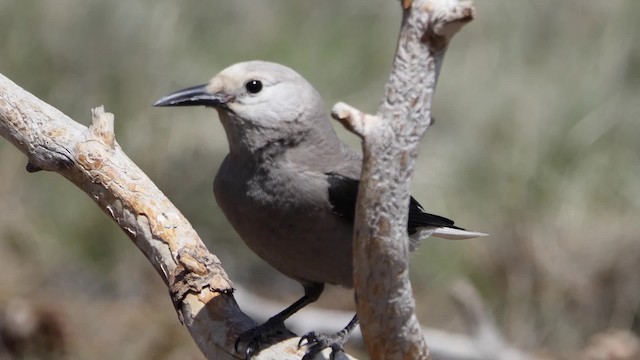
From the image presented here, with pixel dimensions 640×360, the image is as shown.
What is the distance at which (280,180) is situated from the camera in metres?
4.02

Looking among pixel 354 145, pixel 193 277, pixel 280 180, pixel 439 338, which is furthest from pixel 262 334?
pixel 354 145

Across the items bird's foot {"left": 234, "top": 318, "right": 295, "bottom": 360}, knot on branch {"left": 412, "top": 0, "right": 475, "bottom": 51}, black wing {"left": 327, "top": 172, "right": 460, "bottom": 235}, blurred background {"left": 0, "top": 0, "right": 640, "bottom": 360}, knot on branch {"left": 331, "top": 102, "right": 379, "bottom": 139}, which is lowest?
bird's foot {"left": 234, "top": 318, "right": 295, "bottom": 360}

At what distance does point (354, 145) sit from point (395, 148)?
5.57 metres

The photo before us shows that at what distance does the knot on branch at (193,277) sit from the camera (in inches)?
153

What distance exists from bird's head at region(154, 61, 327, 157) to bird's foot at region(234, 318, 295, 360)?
66 centimetres

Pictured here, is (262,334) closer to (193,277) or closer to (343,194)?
(193,277)

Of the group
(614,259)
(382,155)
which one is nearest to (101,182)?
(382,155)

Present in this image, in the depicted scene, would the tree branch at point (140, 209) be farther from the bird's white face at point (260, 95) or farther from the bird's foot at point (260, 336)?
the bird's white face at point (260, 95)

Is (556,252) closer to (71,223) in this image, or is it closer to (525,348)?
(525,348)

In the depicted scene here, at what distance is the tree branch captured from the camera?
3.89 meters

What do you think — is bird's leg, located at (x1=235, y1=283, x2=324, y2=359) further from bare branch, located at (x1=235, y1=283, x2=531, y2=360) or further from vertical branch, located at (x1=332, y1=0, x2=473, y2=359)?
bare branch, located at (x1=235, y1=283, x2=531, y2=360)

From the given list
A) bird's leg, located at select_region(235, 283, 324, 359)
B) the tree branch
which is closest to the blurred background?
the tree branch

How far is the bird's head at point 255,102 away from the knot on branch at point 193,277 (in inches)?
17.4

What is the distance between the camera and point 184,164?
8.37m
